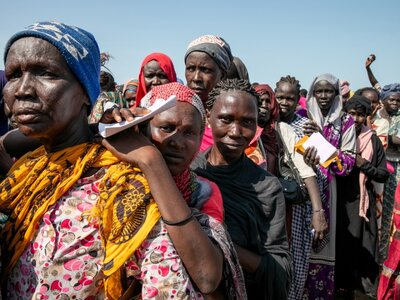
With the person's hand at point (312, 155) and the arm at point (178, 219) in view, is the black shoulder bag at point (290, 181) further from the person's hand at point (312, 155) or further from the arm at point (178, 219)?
the arm at point (178, 219)

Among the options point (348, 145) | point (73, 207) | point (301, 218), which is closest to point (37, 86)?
point (73, 207)

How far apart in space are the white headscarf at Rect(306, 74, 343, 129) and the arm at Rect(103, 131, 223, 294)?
3.81 meters

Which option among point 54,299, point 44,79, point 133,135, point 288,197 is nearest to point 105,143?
point 133,135

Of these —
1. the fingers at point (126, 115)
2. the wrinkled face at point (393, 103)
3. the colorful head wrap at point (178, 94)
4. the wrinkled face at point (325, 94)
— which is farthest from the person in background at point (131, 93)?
the wrinkled face at point (393, 103)

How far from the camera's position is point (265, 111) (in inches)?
145

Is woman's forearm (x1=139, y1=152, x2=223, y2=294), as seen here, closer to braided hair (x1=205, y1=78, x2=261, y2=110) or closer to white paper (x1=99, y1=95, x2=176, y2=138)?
white paper (x1=99, y1=95, x2=176, y2=138)

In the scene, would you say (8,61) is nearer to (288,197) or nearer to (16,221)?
(16,221)

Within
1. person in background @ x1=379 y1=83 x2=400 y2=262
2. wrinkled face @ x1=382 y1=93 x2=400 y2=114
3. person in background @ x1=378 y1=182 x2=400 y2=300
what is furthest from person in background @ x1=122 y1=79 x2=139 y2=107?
wrinkled face @ x1=382 y1=93 x2=400 y2=114

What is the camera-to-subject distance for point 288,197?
293 cm

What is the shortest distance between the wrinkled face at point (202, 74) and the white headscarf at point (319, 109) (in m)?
1.99

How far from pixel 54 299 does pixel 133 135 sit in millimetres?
517

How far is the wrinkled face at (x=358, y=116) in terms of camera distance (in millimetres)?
5293

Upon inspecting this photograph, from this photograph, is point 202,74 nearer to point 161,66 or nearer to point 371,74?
point 161,66

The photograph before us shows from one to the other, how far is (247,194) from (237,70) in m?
1.89
